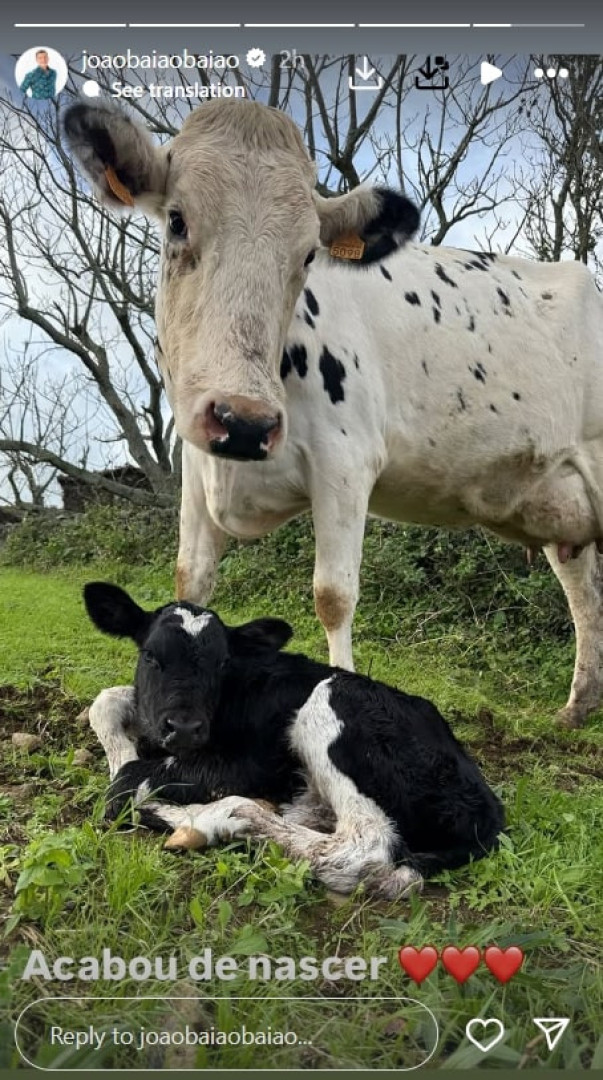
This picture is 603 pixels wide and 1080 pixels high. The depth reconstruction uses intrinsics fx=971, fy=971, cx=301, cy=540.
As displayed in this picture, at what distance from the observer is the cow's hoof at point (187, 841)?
117 inches

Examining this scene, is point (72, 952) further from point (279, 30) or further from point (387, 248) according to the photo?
point (387, 248)

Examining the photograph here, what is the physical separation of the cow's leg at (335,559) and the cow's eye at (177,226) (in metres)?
1.23

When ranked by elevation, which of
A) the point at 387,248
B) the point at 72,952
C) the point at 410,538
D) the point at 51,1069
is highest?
the point at 387,248

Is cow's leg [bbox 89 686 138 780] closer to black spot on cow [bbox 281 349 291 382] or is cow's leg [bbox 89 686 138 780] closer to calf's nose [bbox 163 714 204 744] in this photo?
calf's nose [bbox 163 714 204 744]

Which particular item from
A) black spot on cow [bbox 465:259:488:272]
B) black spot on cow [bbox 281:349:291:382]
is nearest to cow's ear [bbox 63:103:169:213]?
black spot on cow [bbox 281:349:291:382]

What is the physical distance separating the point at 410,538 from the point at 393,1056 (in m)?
5.80

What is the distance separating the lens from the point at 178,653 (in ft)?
11.1

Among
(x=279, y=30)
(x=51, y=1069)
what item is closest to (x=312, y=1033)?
(x=51, y=1069)

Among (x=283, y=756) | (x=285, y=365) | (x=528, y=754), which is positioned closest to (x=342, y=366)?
(x=285, y=365)

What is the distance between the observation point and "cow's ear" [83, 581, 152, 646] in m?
3.62

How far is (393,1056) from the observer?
2107mm

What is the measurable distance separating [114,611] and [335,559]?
1.07 m

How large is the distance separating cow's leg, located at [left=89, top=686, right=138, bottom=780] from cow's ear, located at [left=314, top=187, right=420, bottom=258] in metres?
2.05

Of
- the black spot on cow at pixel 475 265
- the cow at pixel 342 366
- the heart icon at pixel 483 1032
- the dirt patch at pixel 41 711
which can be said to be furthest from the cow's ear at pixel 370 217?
the heart icon at pixel 483 1032
